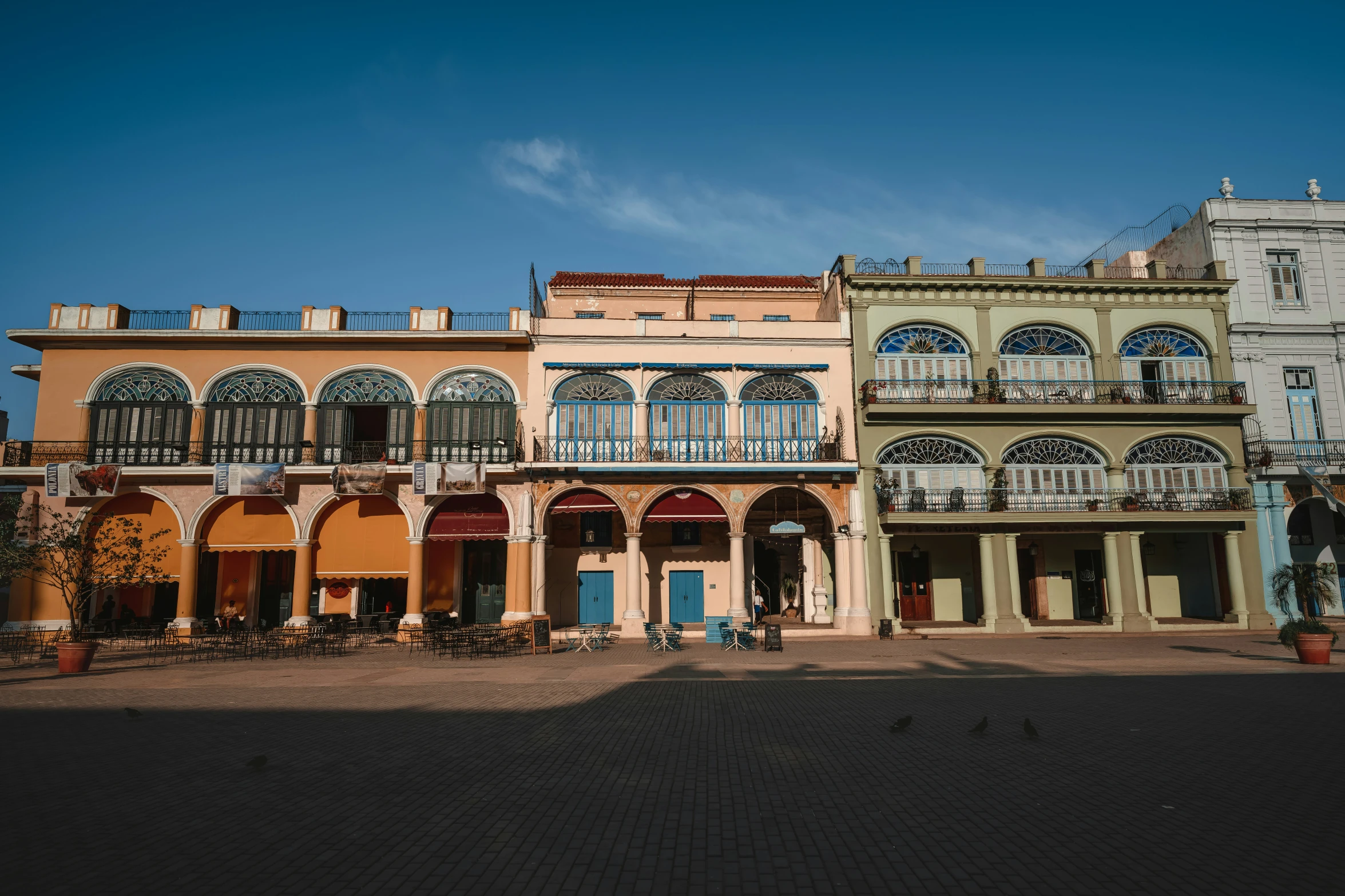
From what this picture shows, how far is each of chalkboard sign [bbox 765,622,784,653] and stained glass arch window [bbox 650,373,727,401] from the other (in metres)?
8.24

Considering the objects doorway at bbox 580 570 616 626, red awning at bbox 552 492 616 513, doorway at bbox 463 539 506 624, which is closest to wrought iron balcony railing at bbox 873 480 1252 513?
doorway at bbox 580 570 616 626

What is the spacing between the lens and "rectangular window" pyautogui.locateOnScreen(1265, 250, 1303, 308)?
2677 cm

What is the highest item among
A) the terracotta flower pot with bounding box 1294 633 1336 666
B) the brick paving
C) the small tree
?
the small tree

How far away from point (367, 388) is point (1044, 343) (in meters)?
23.3

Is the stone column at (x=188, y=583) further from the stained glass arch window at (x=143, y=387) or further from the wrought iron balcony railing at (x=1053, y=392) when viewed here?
the wrought iron balcony railing at (x=1053, y=392)

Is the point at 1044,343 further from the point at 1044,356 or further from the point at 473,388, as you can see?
the point at 473,388

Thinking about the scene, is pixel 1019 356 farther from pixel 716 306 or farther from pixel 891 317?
pixel 716 306

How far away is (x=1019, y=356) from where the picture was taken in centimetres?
2619

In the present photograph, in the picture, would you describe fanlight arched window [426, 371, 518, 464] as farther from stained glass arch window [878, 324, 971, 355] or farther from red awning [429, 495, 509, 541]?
stained glass arch window [878, 324, 971, 355]

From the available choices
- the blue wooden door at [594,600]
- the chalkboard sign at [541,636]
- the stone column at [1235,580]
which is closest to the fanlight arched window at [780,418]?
the blue wooden door at [594,600]

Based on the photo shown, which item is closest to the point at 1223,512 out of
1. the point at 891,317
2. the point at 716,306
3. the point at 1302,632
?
the point at 1302,632

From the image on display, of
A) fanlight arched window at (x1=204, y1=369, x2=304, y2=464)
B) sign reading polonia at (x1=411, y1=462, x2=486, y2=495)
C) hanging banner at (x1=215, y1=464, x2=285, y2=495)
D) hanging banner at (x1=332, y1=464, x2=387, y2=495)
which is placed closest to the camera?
hanging banner at (x1=215, y1=464, x2=285, y2=495)

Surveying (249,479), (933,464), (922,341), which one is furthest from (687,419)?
(249,479)

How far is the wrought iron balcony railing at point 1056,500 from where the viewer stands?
2475cm
